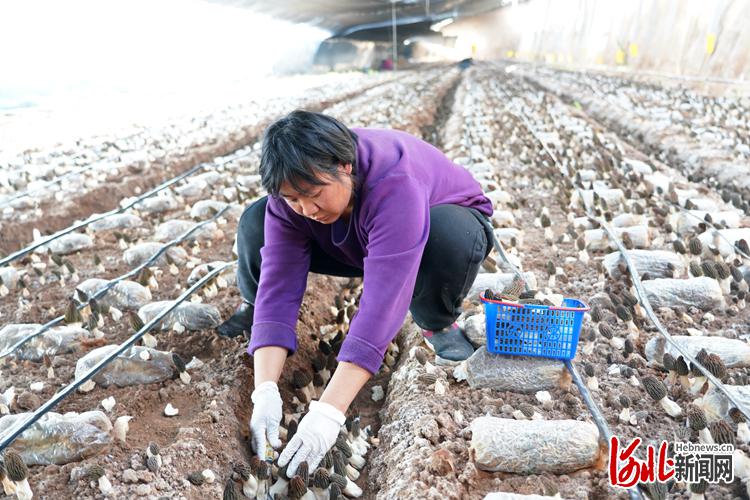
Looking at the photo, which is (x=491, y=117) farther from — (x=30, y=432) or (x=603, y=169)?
(x=30, y=432)

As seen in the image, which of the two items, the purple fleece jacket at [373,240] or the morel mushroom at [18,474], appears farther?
the purple fleece jacket at [373,240]

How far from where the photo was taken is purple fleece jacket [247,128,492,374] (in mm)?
2359

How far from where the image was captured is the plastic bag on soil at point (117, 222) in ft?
18.6

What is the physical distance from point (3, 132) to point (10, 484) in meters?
10.8

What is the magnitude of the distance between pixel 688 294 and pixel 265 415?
2334 mm

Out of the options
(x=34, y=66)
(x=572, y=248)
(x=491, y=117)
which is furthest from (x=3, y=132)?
(x=572, y=248)

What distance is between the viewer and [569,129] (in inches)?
364

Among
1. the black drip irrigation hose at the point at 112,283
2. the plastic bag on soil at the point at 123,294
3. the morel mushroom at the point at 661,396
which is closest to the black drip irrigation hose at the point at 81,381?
the plastic bag on soil at the point at 123,294

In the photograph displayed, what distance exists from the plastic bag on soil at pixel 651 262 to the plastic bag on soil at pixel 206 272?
7.66ft

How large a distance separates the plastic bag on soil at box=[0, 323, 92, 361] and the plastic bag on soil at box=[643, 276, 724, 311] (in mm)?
3073

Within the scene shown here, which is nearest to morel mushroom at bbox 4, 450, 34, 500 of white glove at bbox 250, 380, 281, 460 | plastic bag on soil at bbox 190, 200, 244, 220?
white glove at bbox 250, 380, 281, 460

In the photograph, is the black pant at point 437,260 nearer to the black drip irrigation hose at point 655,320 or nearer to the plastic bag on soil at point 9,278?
the black drip irrigation hose at point 655,320

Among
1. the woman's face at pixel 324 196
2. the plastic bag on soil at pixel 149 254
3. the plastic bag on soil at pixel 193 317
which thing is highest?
the woman's face at pixel 324 196

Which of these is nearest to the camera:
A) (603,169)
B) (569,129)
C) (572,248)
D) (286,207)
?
(286,207)
